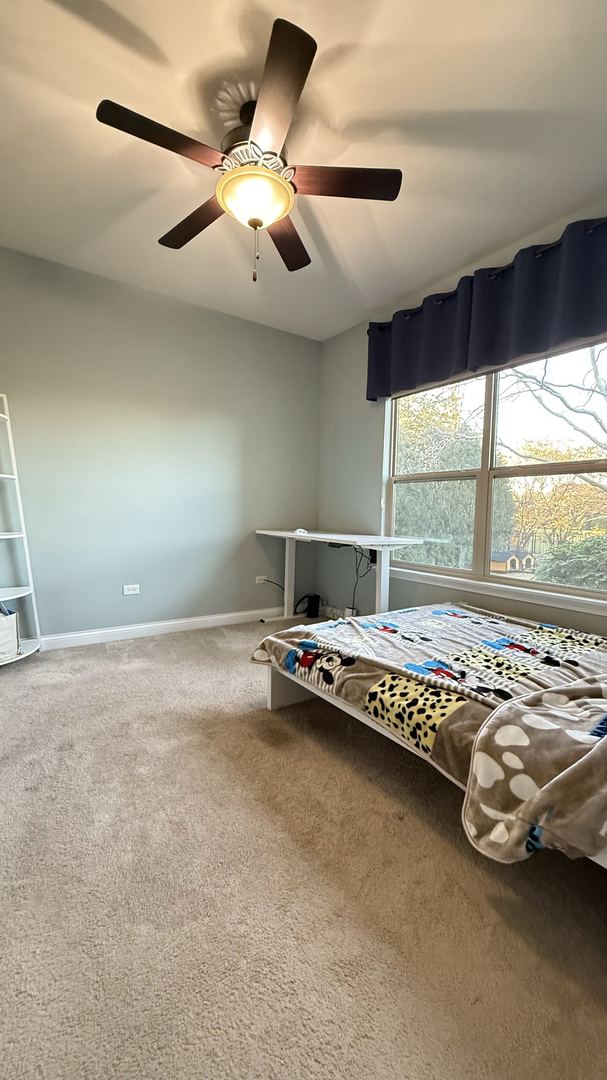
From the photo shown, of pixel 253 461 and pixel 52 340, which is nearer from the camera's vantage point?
pixel 52 340

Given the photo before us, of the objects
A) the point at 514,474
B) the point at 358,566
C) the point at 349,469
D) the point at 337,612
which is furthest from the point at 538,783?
the point at 349,469

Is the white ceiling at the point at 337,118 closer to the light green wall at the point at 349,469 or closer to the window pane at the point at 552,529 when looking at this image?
the light green wall at the point at 349,469

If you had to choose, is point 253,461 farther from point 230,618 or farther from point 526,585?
point 526,585

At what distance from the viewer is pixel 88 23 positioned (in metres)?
1.32

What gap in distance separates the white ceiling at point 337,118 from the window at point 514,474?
2.78 ft

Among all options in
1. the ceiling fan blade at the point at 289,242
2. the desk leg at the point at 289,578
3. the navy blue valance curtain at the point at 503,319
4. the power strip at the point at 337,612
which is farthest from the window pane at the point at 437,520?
the ceiling fan blade at the point at 289,242

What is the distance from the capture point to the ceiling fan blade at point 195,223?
1690 millimetres

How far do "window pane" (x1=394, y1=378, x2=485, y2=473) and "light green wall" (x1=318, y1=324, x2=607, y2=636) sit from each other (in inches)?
8.1

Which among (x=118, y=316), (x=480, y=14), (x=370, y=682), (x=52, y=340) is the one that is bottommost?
(x=370, y=682)

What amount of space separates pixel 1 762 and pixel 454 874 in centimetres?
175

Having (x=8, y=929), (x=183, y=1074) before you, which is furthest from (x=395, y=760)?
(x=8, y=929)

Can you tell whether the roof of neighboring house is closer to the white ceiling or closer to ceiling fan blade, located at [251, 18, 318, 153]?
the white ceiling

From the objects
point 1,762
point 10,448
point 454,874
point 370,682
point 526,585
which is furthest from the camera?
point 10,448

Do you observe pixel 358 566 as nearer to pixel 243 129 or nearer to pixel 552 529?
pixel 552 529
